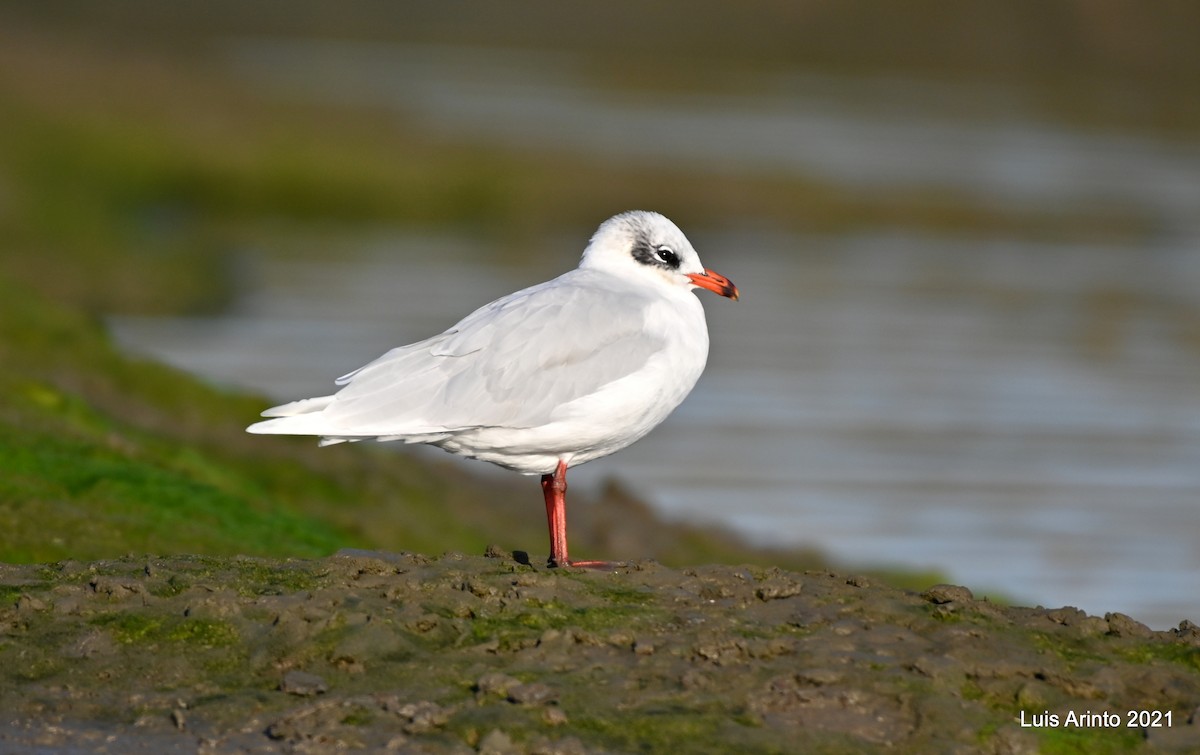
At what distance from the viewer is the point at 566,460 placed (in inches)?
363

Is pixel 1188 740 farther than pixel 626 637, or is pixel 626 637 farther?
pixel 626 637

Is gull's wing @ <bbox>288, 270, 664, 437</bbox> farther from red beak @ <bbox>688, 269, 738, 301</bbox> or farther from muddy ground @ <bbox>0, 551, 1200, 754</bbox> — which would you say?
muddy ground @ <bbox>0, 551, 1200, 754</bbox>

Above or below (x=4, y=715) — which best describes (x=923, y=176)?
above

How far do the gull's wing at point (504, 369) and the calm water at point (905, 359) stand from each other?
7.19 metres

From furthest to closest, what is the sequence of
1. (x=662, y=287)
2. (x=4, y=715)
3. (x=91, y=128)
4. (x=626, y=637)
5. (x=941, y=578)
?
(x=91, y=128), (x=941, y=578), (x=662, y=287), (x=626, y=637), (x=4, y=715)

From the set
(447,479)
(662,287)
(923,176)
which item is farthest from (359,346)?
(923,176)

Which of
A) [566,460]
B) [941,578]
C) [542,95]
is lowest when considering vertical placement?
[941,578]

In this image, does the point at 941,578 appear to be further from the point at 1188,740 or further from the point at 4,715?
the point at 4,715

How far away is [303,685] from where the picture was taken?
6.89m

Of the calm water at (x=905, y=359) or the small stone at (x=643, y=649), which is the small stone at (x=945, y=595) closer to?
the small stone at (x=643, y=649)

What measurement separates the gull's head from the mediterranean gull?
40cm

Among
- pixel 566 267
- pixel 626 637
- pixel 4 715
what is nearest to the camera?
pixel 4 715

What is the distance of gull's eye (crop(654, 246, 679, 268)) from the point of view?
9859mm

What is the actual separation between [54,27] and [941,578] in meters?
39.6
